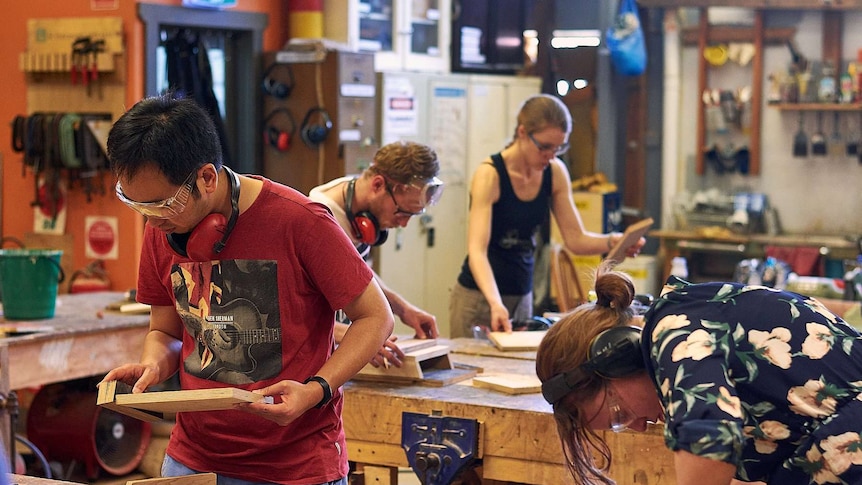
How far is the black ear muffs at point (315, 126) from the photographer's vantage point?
6902 mm

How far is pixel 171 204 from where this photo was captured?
7.38ft

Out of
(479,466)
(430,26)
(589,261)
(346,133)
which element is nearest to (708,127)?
(589,261)

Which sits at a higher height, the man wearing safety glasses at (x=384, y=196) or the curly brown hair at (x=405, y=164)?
the curly brown hair at (x=405, y=164)

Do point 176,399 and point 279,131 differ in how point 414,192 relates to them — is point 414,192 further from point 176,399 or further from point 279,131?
point 279,131

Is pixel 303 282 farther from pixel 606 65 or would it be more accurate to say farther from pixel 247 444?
pixel 606 65

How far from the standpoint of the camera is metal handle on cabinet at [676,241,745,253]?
7.90 m

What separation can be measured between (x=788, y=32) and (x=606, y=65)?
131 centimetres

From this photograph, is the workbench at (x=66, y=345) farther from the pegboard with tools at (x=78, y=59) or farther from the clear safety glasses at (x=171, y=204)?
the clear safety glasses at (x=171, y=204)

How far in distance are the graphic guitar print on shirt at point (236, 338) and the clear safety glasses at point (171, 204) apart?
0.25 meters

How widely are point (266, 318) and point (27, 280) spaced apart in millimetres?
2635

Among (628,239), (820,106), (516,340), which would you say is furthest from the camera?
(820,106)

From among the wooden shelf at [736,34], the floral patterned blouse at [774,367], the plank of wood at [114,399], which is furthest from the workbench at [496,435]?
the wooden shelf at [736,34]

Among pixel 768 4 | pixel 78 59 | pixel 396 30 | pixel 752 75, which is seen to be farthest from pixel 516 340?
pixel 752 75

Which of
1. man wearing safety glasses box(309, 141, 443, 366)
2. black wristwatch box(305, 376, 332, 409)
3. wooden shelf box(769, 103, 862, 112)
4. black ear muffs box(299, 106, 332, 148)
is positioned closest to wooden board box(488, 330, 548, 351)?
man wearing safety glasses box(309, 141, 443, 366)
